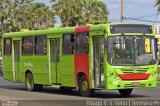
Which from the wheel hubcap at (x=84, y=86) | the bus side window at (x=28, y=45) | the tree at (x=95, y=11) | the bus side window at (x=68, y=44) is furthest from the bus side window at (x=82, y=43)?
the tree at (x=95, y=11)

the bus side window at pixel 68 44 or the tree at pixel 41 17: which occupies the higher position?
the tree at pixel 41 17

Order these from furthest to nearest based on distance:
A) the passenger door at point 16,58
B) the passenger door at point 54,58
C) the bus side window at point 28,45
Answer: the passenger door at point 16,58
the bus side window at point 28,45
the passenger door at point 54,58

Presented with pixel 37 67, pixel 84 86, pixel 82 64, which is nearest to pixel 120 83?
pixel 84 86

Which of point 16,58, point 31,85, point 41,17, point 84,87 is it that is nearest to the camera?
point 84,87

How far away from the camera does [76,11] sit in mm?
61906

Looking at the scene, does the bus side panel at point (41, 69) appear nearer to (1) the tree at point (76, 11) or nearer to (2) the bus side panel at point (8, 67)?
(2) the bus side panel at point (8, 67)

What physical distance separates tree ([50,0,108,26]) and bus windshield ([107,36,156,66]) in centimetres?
3818

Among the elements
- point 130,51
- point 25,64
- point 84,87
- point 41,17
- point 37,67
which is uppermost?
point 41,17

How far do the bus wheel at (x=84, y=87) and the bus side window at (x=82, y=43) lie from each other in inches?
41.9

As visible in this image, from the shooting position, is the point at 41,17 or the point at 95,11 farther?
the point at 41,17

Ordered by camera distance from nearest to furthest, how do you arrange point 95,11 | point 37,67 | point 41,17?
point 37,67 → point 95,11 → point 41,17

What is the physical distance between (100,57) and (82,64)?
4.11ft

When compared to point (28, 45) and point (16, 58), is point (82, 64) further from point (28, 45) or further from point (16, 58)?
point (16, 58)

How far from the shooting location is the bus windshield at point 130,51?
20906 mm
